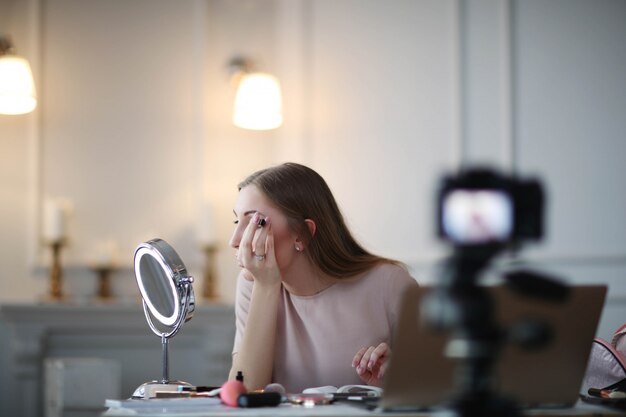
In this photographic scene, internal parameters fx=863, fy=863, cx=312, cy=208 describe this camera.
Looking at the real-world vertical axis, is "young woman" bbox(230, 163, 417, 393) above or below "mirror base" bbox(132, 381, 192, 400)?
above

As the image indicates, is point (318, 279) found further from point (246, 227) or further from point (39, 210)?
point (39, 210)

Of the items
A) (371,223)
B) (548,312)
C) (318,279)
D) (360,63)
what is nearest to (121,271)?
(371,223)

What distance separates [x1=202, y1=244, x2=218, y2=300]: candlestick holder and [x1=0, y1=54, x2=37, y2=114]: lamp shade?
37.2 inches

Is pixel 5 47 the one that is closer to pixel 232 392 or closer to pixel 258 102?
pixel 258 102

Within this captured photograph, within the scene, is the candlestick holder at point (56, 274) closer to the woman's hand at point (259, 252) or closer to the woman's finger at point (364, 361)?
the woman's hand at point (259, 252)

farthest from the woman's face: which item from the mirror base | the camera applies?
the camera

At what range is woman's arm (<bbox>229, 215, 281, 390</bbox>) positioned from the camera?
1894 millimetres

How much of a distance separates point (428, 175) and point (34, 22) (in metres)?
1.86

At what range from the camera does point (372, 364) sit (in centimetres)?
171

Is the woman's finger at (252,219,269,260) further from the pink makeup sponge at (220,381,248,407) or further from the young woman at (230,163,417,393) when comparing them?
the pink makeup sponge at (220,381,248,407)

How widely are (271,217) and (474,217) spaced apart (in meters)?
1.10

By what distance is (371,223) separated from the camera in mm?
3711

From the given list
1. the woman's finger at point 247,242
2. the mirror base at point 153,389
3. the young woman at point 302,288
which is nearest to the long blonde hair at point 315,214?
the young woman at point 302,288

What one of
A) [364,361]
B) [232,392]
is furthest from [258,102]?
[232,392]
